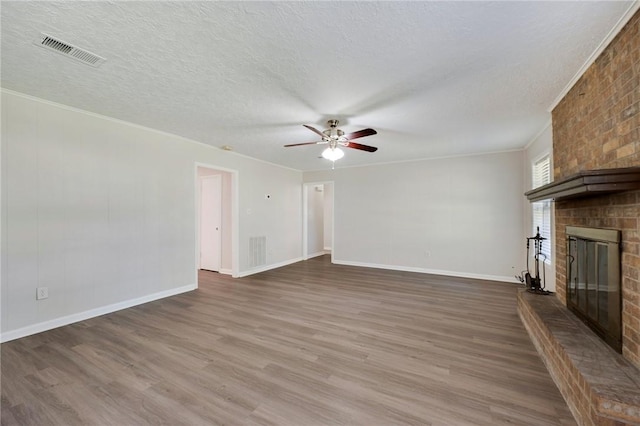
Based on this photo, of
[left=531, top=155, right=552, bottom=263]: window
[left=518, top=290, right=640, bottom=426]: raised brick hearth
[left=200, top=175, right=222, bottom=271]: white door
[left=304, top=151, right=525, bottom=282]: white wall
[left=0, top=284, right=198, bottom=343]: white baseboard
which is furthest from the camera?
[left=200, top=175, right=222, bottom=271]: white door

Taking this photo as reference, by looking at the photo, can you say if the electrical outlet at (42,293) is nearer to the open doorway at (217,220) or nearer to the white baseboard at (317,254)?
the open doorway at (217,220)

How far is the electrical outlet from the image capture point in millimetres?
2873

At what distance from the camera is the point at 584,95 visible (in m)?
2.27

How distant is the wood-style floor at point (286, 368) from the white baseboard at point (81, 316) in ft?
0.34

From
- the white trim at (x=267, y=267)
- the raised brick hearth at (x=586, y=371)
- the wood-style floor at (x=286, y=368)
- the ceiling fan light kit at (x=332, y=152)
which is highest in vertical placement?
the ceiling fan light kit at (x=332, y=152)

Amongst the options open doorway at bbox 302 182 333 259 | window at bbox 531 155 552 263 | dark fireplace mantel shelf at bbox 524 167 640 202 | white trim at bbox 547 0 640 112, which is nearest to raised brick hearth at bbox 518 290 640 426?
dark fireplace mantel shelf at bbox 524 167 640 202

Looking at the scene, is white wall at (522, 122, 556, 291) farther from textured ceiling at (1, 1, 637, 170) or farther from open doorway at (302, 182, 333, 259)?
open doorway at (302, 182, 333, 259)

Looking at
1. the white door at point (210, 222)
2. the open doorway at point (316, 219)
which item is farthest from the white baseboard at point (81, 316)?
the open doorway at point (316, 219)

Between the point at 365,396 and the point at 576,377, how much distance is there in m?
1.34

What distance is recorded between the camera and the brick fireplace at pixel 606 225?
57.4 inches

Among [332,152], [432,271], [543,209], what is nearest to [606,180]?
[332,152]

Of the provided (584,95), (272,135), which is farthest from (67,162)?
(584,95)

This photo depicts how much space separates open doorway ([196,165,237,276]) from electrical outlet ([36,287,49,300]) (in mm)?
2579

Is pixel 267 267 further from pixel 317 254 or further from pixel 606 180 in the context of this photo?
pixel 606 180
